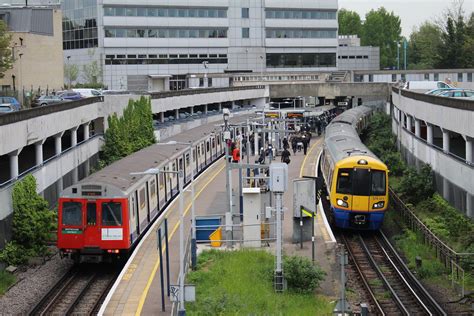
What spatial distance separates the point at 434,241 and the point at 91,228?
1153cm

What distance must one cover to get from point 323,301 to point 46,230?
39.2 ft

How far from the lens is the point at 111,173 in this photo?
28.9 metres

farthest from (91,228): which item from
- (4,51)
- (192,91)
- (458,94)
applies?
(192,91)

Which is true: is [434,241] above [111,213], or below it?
below

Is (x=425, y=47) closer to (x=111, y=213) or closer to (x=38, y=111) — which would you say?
(x=38, y=111)

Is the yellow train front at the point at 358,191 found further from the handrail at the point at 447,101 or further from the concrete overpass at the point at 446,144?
the handrail at the point at 447,101

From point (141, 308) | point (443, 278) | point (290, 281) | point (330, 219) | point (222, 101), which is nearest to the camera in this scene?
point (141, 308)

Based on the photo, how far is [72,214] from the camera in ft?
86.9

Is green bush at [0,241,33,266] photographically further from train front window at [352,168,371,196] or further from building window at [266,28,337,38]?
building window at [266,28,337,38]

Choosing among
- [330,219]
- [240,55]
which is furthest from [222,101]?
[330,219]

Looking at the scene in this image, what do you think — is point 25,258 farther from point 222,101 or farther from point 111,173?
point 222,101

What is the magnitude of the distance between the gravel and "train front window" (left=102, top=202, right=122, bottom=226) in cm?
245

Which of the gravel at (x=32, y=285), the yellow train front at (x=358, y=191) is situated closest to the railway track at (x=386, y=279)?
the yellow train front at (x=358, y=191)

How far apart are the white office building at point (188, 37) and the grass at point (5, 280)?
64661mm
